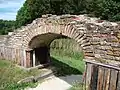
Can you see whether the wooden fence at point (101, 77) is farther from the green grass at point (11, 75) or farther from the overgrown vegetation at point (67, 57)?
the overgrown vegetation at point (67, 57)

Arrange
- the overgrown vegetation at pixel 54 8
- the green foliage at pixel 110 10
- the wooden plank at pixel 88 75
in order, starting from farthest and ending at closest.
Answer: the overgrown vegetation at pixel 54 8 → the green foliage at pixel 110 10 → the wooden plank at pixel 88 75

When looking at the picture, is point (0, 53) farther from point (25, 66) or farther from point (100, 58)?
point (100, 58)

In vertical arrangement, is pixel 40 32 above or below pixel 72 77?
above

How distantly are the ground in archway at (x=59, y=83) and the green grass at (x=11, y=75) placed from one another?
1.83 feet

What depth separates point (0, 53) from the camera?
41.2 feet

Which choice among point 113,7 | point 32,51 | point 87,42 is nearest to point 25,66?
point 32,51

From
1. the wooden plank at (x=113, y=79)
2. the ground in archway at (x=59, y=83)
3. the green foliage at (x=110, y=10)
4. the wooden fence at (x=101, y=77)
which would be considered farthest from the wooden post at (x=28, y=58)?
the green foliage at (x=110, y=10)

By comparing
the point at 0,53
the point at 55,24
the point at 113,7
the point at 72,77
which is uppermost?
the point at 113,7

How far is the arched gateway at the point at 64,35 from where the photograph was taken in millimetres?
7107

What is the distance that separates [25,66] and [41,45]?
4.31 feet

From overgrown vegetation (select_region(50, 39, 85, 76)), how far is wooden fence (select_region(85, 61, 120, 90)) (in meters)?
4.41

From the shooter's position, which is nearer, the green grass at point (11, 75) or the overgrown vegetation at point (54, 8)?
the green grass at point (11, 75)

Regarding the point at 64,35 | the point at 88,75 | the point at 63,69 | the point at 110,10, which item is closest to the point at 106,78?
the point at 88,75

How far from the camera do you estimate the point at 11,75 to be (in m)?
10.4
